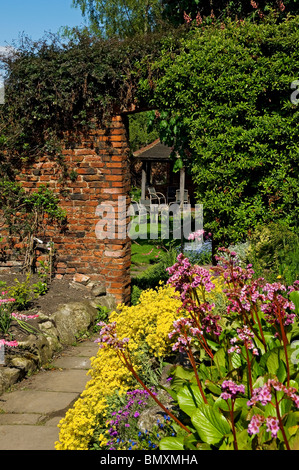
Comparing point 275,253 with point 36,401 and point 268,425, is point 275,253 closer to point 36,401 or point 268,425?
point 36,401

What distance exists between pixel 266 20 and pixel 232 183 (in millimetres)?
1986

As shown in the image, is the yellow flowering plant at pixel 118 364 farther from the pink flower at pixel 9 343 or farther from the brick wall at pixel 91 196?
the brick wall at pixel 91 196

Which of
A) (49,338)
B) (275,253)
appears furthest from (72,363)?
(275,253)

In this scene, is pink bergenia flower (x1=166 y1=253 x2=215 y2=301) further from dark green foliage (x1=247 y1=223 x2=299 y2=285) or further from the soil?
the soil

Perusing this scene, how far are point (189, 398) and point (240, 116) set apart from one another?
397 cm

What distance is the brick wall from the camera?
20.2 ft

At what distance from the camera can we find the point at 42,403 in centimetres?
383

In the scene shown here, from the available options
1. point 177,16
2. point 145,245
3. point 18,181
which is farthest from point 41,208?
point 145,245

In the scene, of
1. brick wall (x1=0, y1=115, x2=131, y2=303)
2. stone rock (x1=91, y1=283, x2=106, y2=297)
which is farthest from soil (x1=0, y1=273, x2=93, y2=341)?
brick wall (x1=0, y1=115, x2=131, y2=303)

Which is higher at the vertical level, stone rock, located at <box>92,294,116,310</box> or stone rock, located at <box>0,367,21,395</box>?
stone rock, located at <box>92,294,116,310</box>

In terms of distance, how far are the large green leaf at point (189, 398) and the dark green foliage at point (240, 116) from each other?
3.40 meters

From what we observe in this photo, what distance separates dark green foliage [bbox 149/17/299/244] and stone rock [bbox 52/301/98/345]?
1.79 m

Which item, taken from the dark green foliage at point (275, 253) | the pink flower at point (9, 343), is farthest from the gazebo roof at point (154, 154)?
the pink flower at point (9, 343)

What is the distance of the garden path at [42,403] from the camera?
3.23 meters
